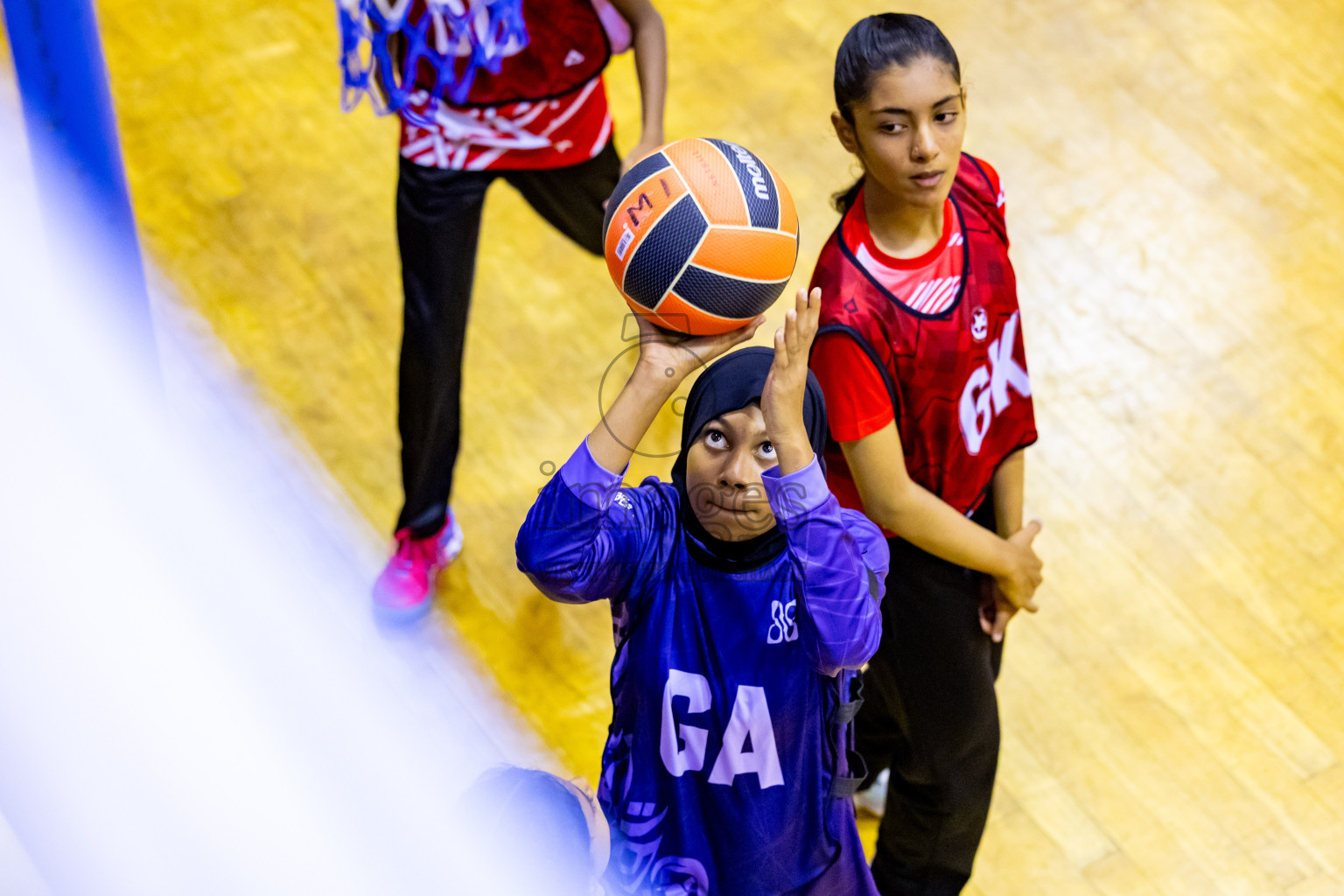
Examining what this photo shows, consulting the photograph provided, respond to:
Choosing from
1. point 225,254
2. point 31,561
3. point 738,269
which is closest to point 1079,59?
point 225,254

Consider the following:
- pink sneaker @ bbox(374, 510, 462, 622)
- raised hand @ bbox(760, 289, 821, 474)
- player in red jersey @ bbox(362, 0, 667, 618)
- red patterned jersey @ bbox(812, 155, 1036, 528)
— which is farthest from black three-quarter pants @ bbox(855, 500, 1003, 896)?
pink sneaker @ bbox(374, 510, 462, 622)

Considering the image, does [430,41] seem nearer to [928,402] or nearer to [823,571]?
[928,402]

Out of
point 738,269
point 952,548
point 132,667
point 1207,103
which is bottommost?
point 1207,103

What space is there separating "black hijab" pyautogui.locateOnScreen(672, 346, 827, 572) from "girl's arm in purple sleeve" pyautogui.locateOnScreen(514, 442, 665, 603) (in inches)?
2.2

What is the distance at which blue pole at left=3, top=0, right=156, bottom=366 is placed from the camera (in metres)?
2.08

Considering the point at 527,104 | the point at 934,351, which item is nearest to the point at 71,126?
the point at 527,104

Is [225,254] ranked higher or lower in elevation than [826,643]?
lower

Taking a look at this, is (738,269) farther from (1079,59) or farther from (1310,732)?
(1079,59)

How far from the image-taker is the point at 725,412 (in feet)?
5.53

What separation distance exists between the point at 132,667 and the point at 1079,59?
349cm

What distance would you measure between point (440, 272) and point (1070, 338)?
5.07 ft

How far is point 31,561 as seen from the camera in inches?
55.2

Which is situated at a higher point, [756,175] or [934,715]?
[756,175]

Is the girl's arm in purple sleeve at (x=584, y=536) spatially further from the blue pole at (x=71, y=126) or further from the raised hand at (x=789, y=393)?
the blue pole at (x=71, y=126)
